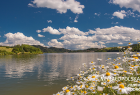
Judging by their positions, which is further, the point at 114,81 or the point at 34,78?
the point at 34,78

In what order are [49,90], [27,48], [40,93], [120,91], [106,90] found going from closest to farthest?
[120,91] → [106,90] → [40,93] → [49,90] → [27,48]

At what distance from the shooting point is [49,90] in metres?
10.1

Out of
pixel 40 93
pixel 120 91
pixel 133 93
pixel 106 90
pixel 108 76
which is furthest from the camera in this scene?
pixel 40 93

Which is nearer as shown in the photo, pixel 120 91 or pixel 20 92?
pixel 120 91

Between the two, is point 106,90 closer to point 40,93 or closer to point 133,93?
point 133,93

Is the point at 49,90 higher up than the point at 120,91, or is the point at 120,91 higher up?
the point at 120,91

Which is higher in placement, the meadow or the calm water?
the meadow

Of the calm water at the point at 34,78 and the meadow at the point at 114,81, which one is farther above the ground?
the meadow at the point at 114,81

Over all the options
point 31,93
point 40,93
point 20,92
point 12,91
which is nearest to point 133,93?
point 40,93

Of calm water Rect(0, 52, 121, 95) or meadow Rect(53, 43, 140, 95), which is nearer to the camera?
meadow Rect(53, 43, 140, 95)

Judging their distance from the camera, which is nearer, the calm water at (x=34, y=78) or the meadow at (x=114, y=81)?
the meadow at (x=114, y=81)

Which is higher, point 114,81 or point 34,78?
point 114,81

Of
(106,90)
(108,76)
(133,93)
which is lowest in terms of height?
(106,90)

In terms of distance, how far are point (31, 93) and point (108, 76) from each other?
9110 mm
